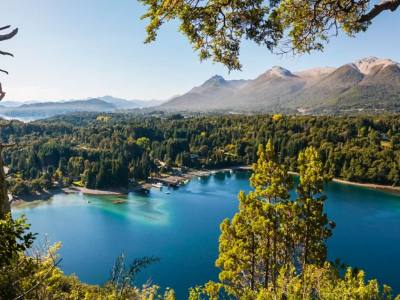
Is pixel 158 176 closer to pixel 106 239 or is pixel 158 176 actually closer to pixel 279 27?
Answer: pixel 106 239

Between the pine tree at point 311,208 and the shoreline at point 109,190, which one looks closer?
the pine tree at point 311,208

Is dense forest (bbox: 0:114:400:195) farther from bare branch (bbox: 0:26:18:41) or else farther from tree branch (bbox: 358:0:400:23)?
bare branch (bbox: 0:26:18:41)

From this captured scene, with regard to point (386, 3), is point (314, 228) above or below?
below

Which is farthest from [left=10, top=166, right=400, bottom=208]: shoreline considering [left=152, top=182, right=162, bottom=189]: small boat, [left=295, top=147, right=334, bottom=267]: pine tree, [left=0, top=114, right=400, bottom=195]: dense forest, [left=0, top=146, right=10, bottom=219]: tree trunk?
[left=0, top=146, right=10, bottom=219]: tree trunk

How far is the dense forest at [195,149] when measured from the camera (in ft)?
209

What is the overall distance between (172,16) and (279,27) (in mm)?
1287

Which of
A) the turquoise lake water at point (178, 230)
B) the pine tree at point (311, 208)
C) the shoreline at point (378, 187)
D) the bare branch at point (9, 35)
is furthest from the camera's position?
the shoreline at point (378, 187)

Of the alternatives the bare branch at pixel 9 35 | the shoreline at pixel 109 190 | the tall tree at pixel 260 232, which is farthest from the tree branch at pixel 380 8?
the shoreline at pixel 109 190

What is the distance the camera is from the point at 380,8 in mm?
3879

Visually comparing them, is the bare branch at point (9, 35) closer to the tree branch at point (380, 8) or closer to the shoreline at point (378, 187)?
the tree branch at point (380, 8)

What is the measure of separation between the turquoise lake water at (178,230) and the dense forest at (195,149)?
610 cm

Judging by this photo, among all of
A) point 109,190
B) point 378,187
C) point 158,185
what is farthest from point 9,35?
point 378,187

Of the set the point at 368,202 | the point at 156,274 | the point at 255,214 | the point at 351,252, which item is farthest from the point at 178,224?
the point at 255,214

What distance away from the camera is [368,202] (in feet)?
171
